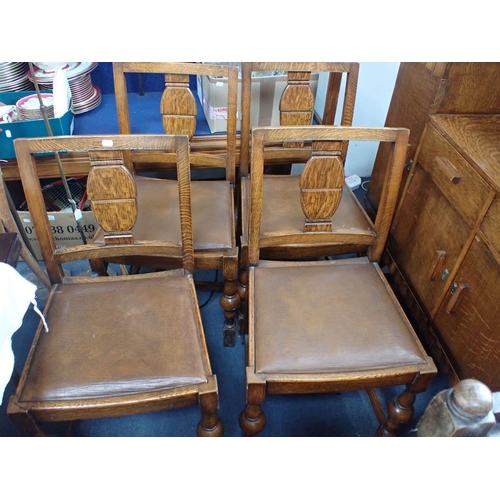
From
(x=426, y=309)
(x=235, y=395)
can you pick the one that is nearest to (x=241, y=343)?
(x=235, y=395)

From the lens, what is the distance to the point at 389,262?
1687 millimetres

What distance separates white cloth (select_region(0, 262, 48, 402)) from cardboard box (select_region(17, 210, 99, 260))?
1000 millimetres

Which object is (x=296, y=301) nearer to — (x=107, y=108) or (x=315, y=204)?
(x=315, y=204)

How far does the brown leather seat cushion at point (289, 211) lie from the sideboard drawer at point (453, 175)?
27 cm

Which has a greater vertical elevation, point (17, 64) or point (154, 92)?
point (17, 64)

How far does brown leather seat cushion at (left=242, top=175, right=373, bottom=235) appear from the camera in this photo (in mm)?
1314

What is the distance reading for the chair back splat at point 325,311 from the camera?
→ 960mm

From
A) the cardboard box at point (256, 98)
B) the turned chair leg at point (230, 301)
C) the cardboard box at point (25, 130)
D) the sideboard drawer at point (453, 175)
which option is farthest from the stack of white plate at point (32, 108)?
the sideboard drawer at point (453, 175)

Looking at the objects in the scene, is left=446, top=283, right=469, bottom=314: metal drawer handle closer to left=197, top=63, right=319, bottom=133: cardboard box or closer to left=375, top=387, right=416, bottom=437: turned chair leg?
left=375, top=387, right=416, bottom=437: turned chair leg

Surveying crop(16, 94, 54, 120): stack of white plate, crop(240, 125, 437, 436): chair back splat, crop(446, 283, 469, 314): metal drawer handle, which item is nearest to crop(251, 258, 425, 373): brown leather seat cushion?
crop(240, 125, 437, 436): chair back splat

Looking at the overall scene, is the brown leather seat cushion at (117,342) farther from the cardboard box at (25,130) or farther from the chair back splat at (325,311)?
the cardboard box at (25,130)

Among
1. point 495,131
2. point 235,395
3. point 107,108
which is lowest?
point 235,395

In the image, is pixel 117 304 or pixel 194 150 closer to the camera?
pixel 117 304

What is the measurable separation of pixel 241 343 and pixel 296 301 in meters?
0.55
